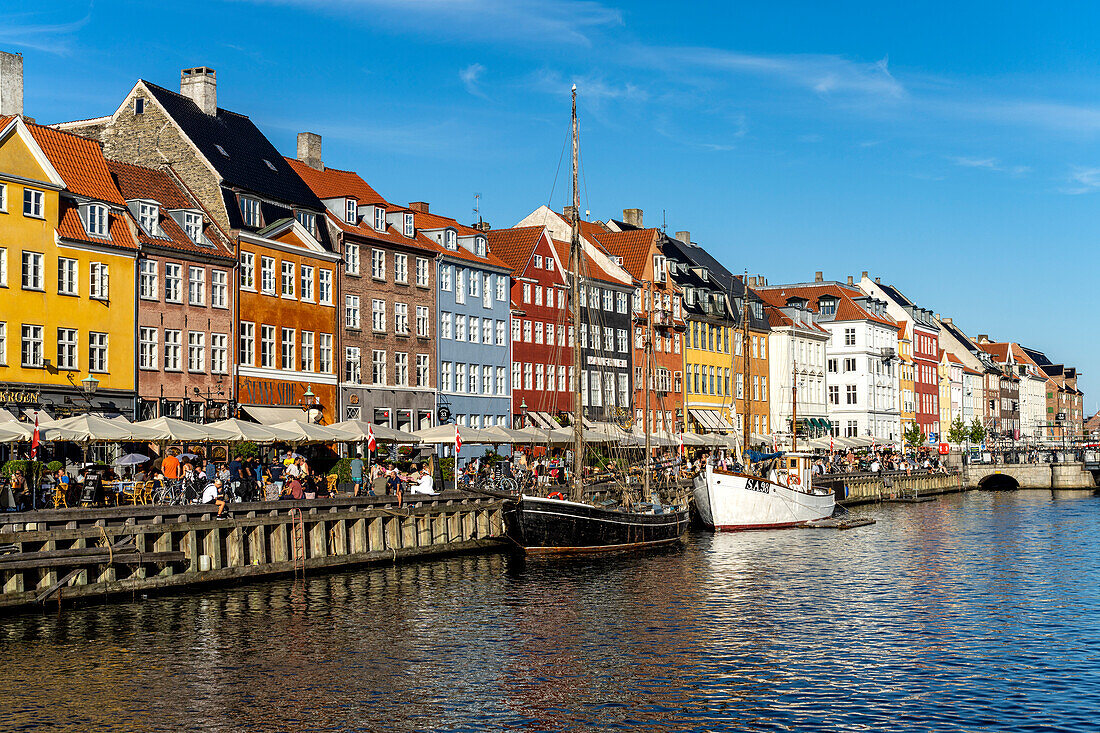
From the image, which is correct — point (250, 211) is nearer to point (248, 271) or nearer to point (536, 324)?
point (248, 271)

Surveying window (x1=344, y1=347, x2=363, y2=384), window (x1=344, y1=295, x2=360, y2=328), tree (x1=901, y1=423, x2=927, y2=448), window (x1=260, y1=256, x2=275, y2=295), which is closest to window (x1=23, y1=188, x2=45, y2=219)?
window (x1=260, y1=256, x2=275, y2=295)

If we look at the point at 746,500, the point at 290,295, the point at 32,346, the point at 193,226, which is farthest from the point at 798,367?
the point at 32,346

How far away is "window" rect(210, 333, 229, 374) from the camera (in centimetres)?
6594

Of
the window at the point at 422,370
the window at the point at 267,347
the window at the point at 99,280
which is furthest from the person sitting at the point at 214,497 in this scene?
the window at the point at 422,370

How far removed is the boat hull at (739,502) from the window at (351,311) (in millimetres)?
21531

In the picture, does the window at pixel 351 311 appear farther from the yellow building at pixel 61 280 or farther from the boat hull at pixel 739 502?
the boat hull at pixel 739 502

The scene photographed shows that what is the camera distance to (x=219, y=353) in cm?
6631

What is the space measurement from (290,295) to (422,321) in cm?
1267

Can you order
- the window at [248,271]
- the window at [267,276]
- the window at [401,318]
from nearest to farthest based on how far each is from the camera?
the window at [248,271]
the window at [267,276]
the window at [401,318]

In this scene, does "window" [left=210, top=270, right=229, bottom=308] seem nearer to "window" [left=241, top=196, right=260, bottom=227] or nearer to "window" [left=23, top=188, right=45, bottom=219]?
"window" [left=241, top=196, right=260, bottom=227]

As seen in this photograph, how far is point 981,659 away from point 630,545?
91.0 ft

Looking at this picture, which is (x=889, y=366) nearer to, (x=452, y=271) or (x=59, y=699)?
(x=452, y=271)

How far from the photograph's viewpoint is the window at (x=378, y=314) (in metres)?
78.8

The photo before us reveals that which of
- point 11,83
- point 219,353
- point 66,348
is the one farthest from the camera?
point 219,353
